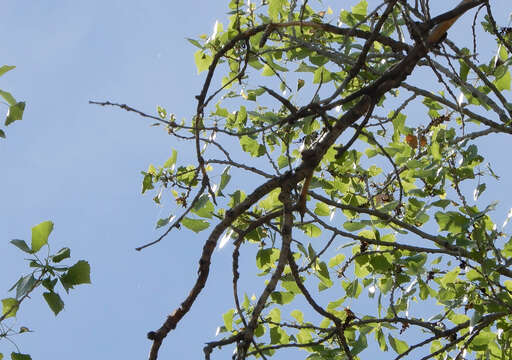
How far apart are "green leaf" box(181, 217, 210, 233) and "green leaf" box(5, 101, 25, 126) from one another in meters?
0.61

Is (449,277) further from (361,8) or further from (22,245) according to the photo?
(22,245)

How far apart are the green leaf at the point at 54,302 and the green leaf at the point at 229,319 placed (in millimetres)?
1003

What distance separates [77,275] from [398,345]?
4.86 feet

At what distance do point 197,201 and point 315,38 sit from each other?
1.09 meters

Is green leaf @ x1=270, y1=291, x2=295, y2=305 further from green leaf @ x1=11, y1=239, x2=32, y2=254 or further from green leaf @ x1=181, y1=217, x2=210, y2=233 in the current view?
green leaf @ x1=11, y1=239, x2=32, y2=254

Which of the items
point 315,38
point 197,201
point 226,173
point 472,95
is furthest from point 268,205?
point 472,95

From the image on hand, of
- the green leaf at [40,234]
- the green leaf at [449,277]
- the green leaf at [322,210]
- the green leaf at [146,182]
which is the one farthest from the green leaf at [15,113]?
the green leaf at [449,277]

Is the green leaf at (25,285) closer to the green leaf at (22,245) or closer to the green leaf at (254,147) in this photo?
the green leaf at (22,245)

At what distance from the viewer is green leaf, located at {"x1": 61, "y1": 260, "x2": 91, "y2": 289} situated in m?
1.72

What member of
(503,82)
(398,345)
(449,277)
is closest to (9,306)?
(398,345)

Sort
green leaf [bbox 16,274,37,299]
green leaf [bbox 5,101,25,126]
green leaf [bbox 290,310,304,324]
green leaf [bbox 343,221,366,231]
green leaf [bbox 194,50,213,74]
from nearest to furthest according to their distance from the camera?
1. green leaf [bbox 16,274,37,299]
2. green leaf [bbox 5,101,25,126]
3. green leaf [bbox 343,221,366,231]
4. green leaf [bbox 194,50,213,74]
5. green leaf [bbox 290,310,304,324]

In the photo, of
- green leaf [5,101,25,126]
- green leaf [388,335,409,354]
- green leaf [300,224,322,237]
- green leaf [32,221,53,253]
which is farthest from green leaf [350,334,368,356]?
green leaf [5,101,25,126]

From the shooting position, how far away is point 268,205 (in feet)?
8.29

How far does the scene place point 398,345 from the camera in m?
2.65
